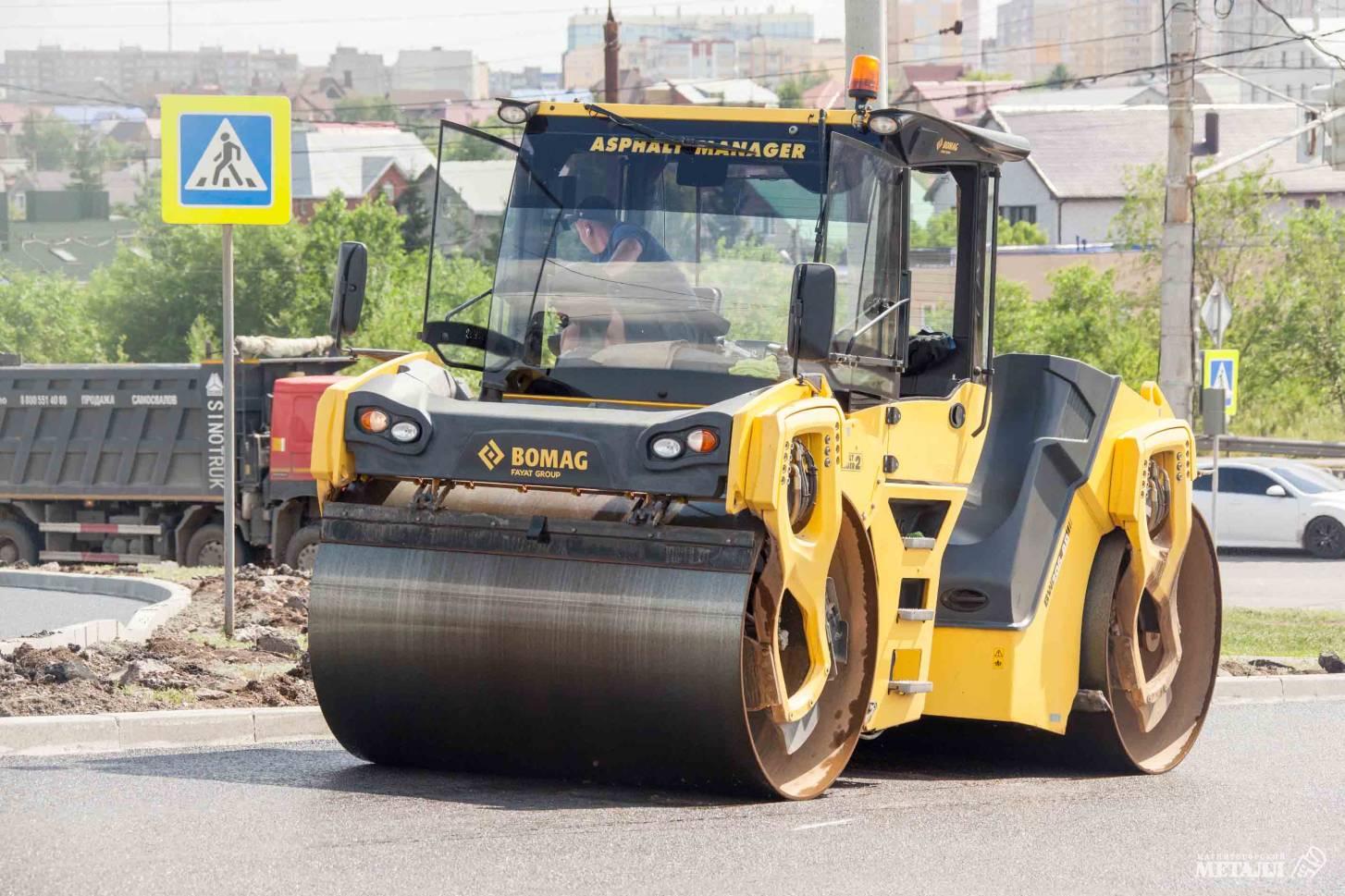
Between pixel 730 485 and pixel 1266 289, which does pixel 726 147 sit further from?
pixel 1266 289

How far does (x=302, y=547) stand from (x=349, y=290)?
16.1 meters

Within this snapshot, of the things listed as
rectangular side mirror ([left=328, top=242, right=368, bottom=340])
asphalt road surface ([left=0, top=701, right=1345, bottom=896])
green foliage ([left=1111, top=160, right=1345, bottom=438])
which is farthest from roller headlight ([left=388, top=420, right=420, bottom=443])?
green foliage ([left=1111, top=160, right=1345, bottom=438])

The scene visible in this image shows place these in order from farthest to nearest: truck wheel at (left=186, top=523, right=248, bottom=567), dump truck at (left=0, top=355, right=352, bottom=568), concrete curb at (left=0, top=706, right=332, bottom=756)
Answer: truck wheel at (left=186, top=523, right=248, bottom=567) < dump truck at (left=0, top=355, right=352, bottom=568) < concrete curb at (left=0, top=706, right=332, bottom=756)

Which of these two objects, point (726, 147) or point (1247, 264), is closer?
point (726, 147)

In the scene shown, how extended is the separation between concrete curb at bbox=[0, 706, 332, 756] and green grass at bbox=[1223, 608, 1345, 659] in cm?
798

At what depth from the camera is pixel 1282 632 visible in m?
16.6

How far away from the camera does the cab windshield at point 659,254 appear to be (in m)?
7.62

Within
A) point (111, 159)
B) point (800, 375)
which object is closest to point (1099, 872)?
point (800, 375)

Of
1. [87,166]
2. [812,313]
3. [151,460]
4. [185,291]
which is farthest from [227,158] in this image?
[87,166]

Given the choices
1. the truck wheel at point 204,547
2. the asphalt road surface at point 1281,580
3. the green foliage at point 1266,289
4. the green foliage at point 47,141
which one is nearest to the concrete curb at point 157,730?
the asphalt road surface at point 1281,580

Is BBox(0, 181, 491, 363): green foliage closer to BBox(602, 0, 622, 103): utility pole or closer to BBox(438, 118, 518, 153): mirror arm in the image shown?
BBox(602, 0, 622, 103): utility pole

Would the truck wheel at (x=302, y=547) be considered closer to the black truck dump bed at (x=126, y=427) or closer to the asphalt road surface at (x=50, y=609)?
the black truck dump bed at (x=126, y=427)

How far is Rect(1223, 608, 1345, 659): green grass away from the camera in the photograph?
15.3 meters

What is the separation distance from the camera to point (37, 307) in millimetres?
75750
